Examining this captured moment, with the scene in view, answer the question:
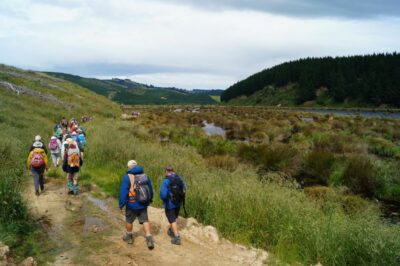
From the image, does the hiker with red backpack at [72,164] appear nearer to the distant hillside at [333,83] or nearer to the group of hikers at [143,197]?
the group of hikers at [143,197]

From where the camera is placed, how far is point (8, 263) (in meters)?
5.70

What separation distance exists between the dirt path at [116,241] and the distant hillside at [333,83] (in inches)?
3506

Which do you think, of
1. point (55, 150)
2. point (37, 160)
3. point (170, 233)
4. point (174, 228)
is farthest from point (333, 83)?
point (174, 228)

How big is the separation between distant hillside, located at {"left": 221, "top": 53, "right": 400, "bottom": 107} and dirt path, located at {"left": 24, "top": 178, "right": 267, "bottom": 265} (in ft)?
292

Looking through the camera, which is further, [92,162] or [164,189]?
[92,162]

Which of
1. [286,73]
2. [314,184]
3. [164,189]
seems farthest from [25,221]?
[286,73]

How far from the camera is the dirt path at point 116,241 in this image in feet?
21.9

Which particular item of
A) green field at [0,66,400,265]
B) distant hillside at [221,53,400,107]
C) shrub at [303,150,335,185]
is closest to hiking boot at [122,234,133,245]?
green field at [0,66,400,265]

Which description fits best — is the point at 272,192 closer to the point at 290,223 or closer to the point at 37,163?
the point at 290,223

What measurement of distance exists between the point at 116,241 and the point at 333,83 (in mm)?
103373

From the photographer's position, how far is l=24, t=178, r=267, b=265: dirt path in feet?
21.9

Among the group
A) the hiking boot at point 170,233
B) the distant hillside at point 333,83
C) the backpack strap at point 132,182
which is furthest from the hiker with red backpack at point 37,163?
the distant hillside at point 333,83

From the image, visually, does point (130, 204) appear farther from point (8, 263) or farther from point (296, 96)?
point (296, 96)

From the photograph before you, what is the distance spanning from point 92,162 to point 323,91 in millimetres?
100698
